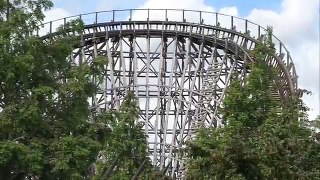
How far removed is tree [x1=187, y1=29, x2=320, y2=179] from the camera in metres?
9.88

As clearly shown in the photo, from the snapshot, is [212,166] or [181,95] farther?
[181,95]

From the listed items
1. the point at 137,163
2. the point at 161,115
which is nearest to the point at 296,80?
the point at 161,115

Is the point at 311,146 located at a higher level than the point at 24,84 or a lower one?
lower

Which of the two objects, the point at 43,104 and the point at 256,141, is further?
the point at 43,104

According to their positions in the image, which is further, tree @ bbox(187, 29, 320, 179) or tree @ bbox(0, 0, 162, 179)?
tree @ bbox(0, 0, 162, 179)

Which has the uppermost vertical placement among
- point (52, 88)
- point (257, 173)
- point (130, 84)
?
point (130, 84)

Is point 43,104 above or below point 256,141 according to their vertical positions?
above

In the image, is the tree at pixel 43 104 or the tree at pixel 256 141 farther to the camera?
the tree at pixel 43 104

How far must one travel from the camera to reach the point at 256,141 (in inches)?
399

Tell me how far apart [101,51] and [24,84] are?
13.3m

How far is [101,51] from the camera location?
84.9 feet

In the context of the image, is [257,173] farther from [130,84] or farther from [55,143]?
[130,84]

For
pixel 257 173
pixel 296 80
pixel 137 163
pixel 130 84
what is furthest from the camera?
pixel 130 84

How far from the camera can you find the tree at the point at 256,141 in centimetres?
988
